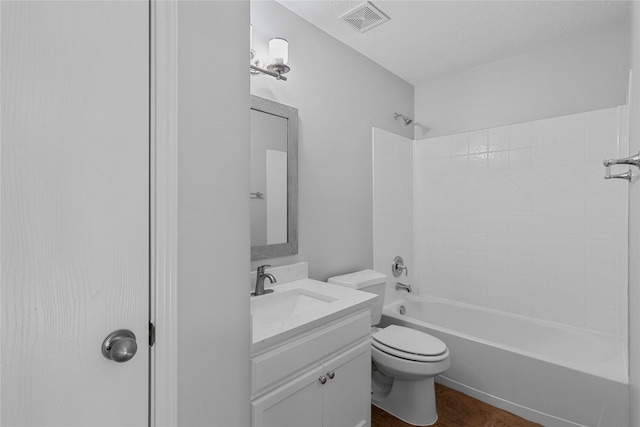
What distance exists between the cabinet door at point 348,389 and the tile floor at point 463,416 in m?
0.39

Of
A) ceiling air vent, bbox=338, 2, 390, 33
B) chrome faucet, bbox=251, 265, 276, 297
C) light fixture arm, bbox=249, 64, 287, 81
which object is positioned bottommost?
chrome faucet, bbox=251, 265, 276, 297

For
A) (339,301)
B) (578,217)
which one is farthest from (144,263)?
(578,217)

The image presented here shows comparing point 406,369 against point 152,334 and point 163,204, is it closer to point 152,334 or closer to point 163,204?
point 152,334

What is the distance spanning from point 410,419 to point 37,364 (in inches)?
74.4

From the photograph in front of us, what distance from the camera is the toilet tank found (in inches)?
83.0

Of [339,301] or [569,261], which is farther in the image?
[569,261]

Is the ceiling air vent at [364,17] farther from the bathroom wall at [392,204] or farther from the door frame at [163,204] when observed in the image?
the door frame at [163,204]

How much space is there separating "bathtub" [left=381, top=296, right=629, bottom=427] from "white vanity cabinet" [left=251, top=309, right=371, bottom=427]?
0.91 metres

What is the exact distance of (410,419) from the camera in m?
1.90

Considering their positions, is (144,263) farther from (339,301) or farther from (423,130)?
(423,130)

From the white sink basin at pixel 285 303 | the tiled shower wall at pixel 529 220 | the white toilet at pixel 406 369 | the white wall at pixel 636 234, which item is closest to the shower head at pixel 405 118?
the tiled shower wall at pixel 529 220

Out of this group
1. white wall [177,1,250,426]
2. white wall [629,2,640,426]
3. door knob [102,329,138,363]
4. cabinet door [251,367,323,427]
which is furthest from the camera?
cabinet door [251,367,323,427]

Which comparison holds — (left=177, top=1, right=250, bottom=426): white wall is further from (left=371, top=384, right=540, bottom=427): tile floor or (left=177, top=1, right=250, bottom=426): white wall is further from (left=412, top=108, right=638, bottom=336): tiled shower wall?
(left=412, top=108, right=638, bottom=336): tiled shower wall

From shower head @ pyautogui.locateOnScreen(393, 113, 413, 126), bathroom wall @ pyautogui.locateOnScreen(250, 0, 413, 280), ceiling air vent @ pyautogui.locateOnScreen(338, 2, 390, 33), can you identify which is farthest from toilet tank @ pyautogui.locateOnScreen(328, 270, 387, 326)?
ceiling air vent @ pyautogui.locateOnScreen(338, 2, 390, 33)
